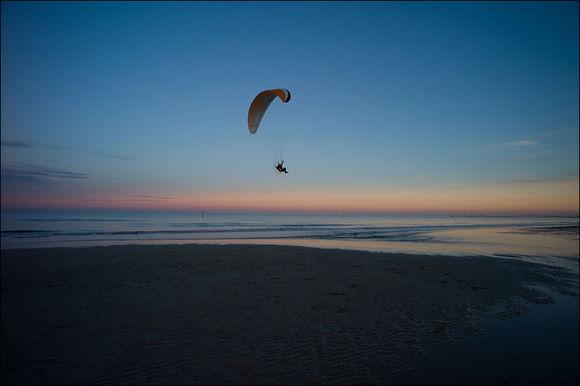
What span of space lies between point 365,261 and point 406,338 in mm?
11432

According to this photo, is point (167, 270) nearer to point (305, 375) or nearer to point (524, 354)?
point (305, 375)

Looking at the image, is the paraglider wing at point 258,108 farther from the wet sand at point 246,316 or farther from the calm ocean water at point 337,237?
the calm ocean water at point 337,237

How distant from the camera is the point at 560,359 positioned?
7320 millimetres

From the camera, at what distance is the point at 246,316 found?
31.9ft

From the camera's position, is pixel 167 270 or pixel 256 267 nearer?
pixel 167 270

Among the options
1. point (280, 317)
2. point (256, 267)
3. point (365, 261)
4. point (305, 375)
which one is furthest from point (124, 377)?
point (365, 261)

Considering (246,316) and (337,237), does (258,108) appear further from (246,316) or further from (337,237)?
(337,237)

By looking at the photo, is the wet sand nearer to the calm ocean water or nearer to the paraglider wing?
the paraglider wing

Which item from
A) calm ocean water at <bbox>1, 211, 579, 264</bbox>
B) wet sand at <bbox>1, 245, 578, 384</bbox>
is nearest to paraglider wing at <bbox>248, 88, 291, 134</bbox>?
wet sand at <bbox>1, 245, 578, 384</bbox>

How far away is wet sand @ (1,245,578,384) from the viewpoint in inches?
265

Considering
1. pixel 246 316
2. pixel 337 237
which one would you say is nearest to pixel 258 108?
pixel 246 316

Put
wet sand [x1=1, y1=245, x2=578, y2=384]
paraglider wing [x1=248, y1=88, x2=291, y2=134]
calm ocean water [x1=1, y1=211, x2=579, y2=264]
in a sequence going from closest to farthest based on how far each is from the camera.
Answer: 1. wet sand [x1=1, y1=245, x2=578, y2=384]
2. paraglider wing [x1=248, y1=88, x2=291, y2=134]
3. calm ocean water [x1=1, y1=211, x2=579, y2=264]

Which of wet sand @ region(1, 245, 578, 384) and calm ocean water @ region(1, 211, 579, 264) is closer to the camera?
wet sand @ region(1, 245, 578, 384)

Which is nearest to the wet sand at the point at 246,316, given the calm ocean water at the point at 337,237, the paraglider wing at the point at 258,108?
the paraglider wing at the point at 258,108
